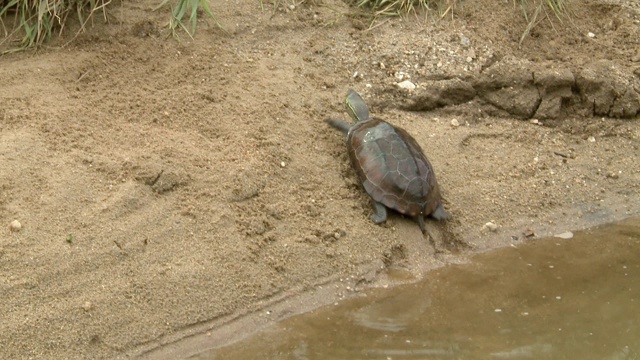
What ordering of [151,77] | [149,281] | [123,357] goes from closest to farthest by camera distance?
[123,357]
[149,281]
[151,77]

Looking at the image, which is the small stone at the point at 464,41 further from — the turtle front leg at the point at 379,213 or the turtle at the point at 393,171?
the turtle front leg at the point at 379,213

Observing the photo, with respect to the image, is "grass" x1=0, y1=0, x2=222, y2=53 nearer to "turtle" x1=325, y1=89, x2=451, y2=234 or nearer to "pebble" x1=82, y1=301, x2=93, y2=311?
"turtle" x1=325, y1=89, x2=451, y2=234

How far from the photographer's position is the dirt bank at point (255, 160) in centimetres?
447

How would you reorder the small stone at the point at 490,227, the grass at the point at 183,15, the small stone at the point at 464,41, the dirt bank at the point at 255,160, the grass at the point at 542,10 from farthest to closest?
1. the grass at the point at 542,10
2. the small stone at the point at 464,41
3. the grass at the point at 183,15
4. the small stone at the point at 490,227
5. the dirt bank at the point at 255,160

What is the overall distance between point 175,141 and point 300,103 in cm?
89

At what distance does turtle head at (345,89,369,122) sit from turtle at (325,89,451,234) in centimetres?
5

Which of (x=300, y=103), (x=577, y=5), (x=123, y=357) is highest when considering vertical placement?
(x=577, y=5)

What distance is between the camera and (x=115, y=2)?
5926 mm

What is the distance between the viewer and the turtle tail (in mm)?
5594

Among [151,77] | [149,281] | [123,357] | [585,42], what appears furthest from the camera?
[585,42]

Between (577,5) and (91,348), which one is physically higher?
(577,5)

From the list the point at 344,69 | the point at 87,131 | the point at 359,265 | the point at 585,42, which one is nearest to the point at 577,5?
the point at 585,42

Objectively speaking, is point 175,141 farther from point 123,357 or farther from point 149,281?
point 123,357

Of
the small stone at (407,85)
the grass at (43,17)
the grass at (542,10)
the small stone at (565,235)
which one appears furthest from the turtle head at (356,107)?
the grass at (542,10)
